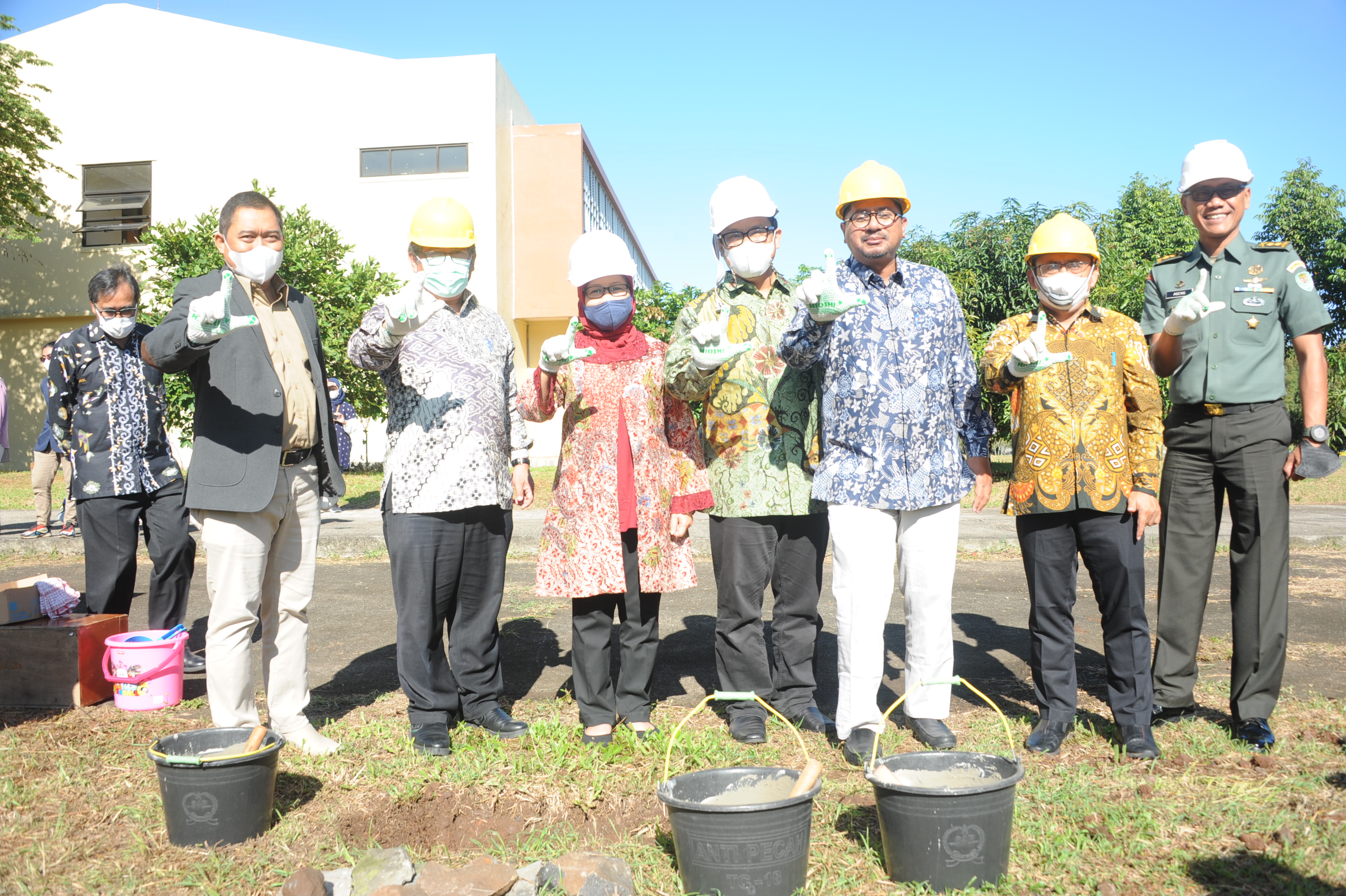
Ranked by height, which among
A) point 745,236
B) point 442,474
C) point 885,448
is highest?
point 745,236

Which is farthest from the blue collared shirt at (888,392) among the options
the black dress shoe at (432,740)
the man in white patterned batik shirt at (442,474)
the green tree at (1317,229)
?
the green tree at (1317,229)

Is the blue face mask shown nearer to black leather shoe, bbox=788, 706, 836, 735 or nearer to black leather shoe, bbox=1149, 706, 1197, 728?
black leather shoe, bbox=788, 706, 836, 735

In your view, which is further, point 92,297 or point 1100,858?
point 92,297

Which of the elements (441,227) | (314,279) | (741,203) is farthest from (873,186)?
(314,279)

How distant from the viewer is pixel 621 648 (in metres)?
4.09

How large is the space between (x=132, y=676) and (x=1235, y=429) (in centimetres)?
506

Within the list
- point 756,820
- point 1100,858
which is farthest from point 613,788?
point 1100,858

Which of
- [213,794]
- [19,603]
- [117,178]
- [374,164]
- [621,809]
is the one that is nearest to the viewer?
[213,794]

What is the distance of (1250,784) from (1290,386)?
17.0 meters

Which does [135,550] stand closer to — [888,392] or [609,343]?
[609,343]

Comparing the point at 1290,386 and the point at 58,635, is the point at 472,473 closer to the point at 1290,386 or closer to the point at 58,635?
the point at 58,635

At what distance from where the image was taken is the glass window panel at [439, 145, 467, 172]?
917 inches

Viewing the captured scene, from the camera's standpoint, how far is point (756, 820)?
251cm

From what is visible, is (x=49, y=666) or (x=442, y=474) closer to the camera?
(x=442, y=474)
